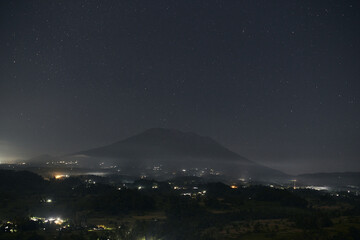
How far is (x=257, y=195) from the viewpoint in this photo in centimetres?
7362

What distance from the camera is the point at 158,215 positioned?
174 feet

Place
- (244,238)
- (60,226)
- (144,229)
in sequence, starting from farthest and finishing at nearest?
(60,226) → (244,238) → (144,229)

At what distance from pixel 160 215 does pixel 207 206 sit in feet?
37.0

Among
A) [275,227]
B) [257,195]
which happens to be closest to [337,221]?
[275,227]

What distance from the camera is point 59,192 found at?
73.8 m

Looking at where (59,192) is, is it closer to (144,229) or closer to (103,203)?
(103,203)

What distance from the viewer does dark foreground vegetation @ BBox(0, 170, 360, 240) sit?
3512cm

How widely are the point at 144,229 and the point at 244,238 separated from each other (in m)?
10.5

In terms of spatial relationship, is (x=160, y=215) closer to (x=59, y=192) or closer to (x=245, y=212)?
(x=245, y=212)

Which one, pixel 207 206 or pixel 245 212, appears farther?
pixel 207 206

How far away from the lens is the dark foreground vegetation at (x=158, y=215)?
35125mm

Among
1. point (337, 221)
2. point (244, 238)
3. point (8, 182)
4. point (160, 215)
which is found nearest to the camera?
point (244, 238)

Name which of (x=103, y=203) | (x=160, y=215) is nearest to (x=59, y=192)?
(x=103, y=203)

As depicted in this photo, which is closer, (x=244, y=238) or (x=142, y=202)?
(x=244, y=238)
